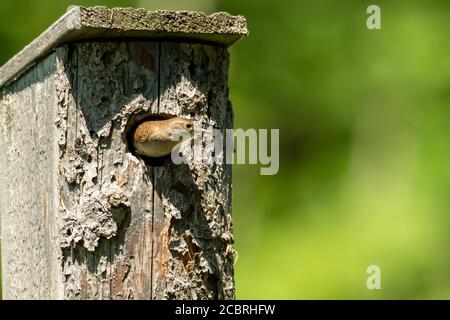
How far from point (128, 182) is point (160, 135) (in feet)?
0.43

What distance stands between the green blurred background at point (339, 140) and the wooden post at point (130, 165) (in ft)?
12.7

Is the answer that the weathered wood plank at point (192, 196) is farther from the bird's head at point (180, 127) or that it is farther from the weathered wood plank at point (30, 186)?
the weathered wood plank at point (30, 186)

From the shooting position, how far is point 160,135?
85.7 inches

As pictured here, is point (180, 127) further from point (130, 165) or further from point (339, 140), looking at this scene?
point (339, 140)

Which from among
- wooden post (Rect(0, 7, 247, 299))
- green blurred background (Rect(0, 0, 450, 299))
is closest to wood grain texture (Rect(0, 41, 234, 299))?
wooden post (Rect(0, 7, 247, 299))

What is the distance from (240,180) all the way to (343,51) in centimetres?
127

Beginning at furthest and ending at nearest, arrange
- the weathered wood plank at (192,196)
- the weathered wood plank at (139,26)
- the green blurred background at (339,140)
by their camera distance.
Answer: the green blurred background at (339,140) < the weathered wood plank at (192,196) < the weathered wood plank at (139,26)

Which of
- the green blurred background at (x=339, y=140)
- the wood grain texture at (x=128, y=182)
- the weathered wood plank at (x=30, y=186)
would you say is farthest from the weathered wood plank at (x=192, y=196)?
the green blurred background at (x=339, y=140)

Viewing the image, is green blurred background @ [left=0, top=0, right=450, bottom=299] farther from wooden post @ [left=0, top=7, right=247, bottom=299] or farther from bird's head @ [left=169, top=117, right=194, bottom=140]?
bird's head @ [left=169, top=117, right=194, bottom=140]

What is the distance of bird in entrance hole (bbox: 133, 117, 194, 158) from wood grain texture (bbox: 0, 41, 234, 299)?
0.03 meters

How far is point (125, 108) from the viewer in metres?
2.21

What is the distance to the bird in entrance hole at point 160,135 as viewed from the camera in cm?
217

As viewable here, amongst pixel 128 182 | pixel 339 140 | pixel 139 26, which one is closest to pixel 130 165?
pixel 128 182
